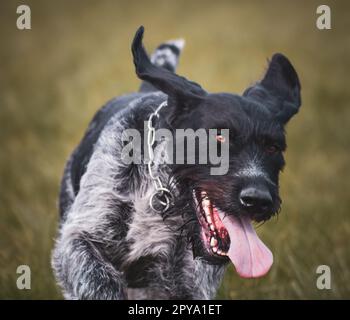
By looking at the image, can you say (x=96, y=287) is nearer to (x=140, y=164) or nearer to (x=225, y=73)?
(x=140, y=164)

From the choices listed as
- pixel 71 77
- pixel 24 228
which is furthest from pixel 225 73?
pixel 24 228

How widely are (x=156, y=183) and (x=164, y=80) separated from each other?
1.83 ft

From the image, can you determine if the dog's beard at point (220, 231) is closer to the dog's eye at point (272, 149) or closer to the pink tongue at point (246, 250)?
the pink tongue at point (246, 250)

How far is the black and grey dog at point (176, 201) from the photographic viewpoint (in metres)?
4.20

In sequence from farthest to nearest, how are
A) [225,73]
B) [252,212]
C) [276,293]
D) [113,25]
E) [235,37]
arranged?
[113,25] → [235,37] → [225,73] → [276,293] → [252,212]

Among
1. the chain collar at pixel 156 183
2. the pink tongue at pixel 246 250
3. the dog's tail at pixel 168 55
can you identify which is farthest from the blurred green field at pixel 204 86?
the dog's tail at pixel 168 55

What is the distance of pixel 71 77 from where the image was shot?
41.0ft

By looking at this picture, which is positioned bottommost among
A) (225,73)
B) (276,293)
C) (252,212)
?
(276,293)

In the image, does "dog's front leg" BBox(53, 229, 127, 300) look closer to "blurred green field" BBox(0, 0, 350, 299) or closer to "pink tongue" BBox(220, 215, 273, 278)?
"pink tongue" BBox(220, 215, 273, 278)

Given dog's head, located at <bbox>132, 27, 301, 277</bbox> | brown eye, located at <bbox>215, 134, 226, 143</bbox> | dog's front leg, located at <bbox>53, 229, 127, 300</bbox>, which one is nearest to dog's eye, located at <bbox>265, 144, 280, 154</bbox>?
dog's head, located at <bbox>132, 27, 301, 277</bbox>

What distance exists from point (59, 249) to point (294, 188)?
12.0 feet

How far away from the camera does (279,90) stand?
480 centimetres

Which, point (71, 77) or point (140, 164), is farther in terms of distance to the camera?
point (71, 77)

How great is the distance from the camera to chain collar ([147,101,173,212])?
4.52m
